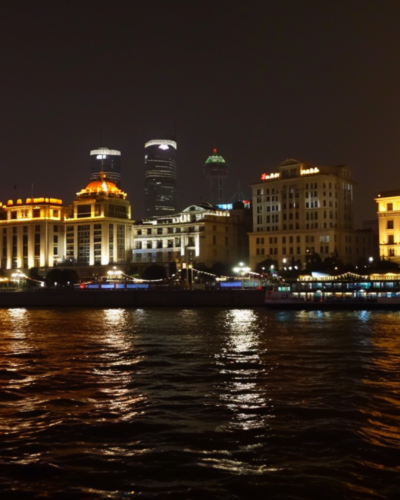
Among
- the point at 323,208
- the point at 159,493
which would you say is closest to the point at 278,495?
the point at 159,493

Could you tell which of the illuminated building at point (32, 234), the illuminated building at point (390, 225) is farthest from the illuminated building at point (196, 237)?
the illuminated building at point (390, 225)

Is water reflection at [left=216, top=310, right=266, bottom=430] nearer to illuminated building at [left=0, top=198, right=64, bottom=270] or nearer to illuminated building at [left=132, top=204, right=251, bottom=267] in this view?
illuminated building at [left=132, top=204, right=251, bottom=267]

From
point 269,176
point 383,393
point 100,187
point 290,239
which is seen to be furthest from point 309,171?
point 383,393

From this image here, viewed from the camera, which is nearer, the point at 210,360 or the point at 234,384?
the point at 234,384

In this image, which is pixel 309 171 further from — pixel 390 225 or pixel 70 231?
pixel 70 231

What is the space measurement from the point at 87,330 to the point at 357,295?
132 feet

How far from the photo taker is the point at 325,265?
108 metres

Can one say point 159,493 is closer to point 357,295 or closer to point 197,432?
point 197,432

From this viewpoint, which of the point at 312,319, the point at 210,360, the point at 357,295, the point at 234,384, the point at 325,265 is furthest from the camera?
the point at 325,265

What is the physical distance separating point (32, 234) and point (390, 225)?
92.4 meters

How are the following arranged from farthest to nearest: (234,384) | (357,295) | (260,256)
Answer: (260,256), (357,295), (234,384)

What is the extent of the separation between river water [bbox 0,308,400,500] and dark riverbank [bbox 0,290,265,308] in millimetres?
49645

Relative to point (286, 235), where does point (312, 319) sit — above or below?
below

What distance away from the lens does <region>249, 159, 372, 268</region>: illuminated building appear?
123188 millimetres
